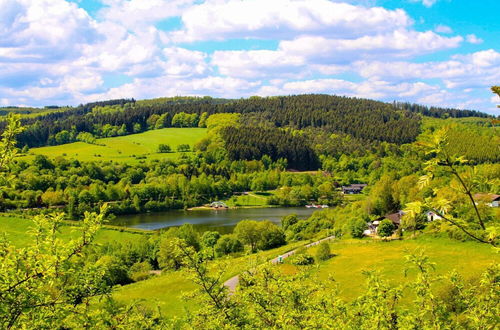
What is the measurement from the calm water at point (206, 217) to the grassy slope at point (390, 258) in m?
29.4

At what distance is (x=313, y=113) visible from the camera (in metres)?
190

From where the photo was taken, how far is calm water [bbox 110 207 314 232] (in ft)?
253

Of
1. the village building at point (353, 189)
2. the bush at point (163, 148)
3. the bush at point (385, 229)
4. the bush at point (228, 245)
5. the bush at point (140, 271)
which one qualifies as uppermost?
the bush at point (163, 148)

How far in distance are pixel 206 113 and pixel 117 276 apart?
505 feet

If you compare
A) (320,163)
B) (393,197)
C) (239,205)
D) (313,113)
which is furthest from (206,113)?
(393,197)

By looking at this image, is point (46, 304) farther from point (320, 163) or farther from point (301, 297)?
point (320, 163)

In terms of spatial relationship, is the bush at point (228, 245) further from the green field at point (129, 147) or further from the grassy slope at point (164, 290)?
Result: the green field at point (129, 147)

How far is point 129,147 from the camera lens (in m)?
146

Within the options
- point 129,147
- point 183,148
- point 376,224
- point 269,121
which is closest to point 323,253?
point 376,224

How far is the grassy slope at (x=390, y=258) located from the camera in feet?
115

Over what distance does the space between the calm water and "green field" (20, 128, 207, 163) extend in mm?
42824

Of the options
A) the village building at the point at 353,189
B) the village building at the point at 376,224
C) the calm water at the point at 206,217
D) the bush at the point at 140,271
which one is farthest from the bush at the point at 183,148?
the bush at the point at 140,271

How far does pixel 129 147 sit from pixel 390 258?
4707 inches

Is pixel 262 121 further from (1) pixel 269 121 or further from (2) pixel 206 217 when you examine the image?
(2) pixel 206 217
